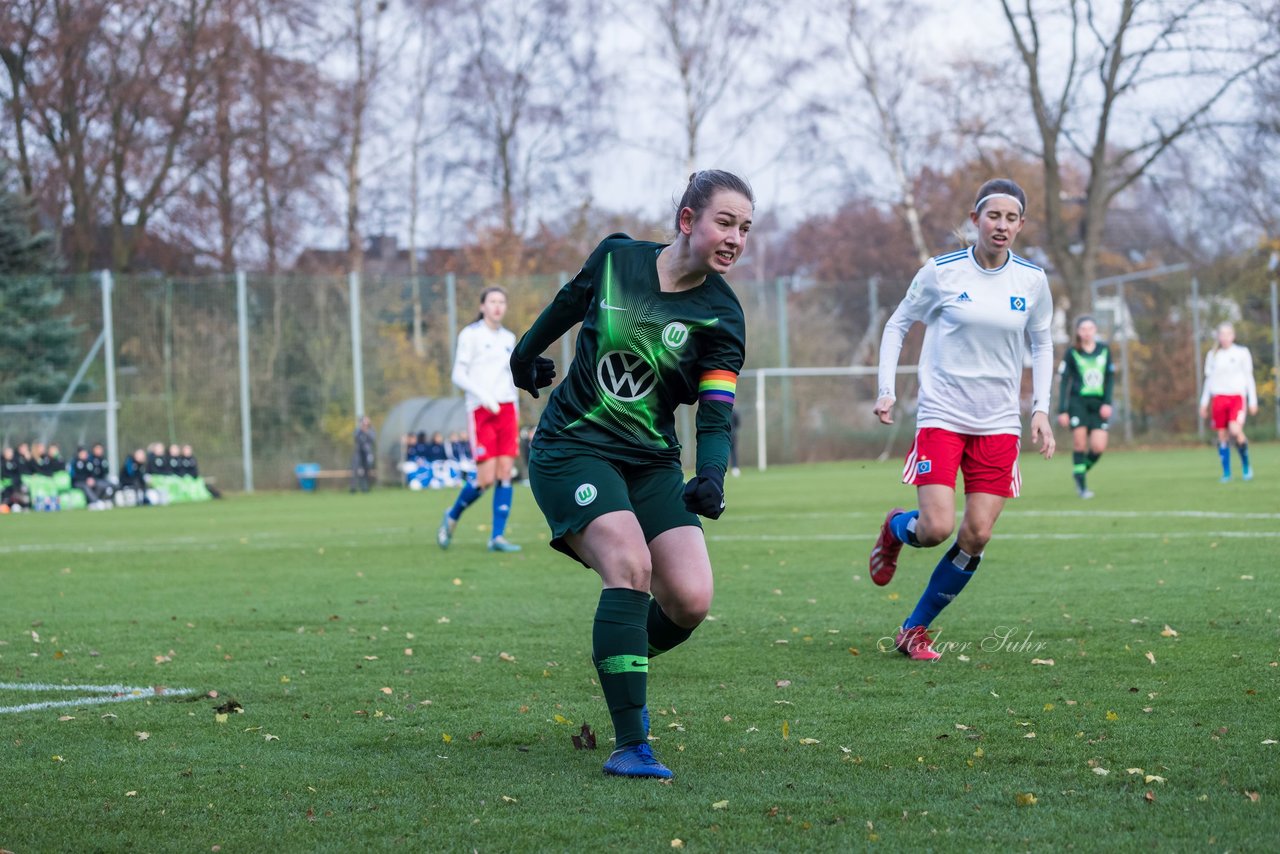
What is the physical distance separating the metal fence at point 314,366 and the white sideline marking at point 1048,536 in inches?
678

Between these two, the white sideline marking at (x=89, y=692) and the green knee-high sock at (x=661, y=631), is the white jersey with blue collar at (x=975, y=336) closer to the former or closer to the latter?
the green knee-high sock at (x=661, y=631)

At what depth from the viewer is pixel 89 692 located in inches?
247

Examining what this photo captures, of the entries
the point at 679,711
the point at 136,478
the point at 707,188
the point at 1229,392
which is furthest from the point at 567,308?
the point at 136,478

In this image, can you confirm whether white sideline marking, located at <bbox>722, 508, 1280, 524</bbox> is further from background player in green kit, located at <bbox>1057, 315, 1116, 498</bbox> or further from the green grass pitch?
background player in green kit, located at <bbox>1057, 315, 1116, 498</bbox>

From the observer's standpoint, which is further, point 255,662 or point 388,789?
point 255,662

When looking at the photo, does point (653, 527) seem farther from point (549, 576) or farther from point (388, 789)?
point (549, 576)

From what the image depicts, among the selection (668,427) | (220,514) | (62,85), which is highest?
(62,85)

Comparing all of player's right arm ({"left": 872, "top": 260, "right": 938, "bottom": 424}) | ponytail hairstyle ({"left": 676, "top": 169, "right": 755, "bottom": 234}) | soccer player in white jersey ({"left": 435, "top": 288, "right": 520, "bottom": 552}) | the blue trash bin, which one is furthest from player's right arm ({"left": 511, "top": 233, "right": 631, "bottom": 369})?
the blue trash bin

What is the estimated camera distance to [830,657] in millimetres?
6734

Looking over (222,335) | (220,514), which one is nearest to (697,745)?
(220,514)

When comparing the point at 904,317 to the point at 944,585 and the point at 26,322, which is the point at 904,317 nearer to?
the point at 944,585

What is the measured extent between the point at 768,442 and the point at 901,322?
2696 centimetres

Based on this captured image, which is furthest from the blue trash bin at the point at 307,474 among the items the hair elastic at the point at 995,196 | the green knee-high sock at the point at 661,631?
the green knee-high sock at the point at 661,631

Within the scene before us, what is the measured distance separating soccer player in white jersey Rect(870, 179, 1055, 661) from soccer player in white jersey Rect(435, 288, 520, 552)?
5.88 m
